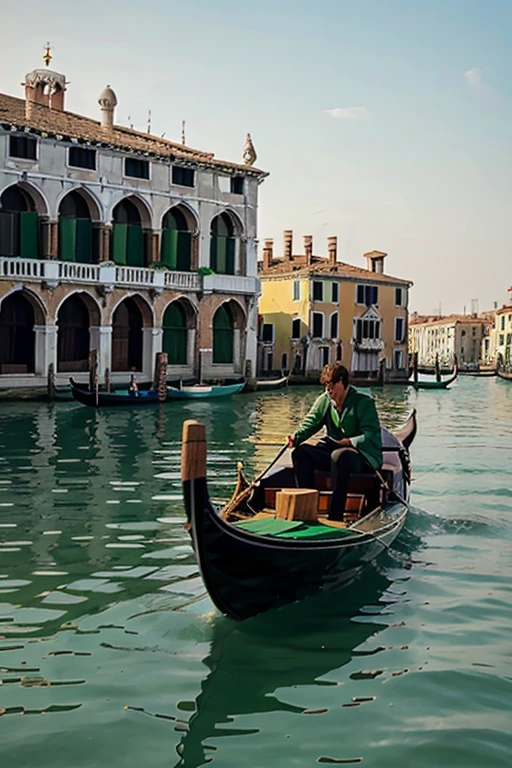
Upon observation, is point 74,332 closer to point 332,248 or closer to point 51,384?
point 51,384

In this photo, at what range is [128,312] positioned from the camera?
20.0m

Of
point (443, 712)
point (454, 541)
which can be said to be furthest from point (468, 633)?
point (454, 541)

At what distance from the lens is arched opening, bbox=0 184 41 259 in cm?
1750

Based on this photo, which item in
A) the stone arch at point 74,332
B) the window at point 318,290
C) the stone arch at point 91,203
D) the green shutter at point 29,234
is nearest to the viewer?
the green shutter at point 29,234

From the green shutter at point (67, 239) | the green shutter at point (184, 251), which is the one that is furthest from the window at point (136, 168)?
the green shutter at point (67, 239)

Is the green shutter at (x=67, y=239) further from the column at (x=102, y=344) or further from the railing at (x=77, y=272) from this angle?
the column at (x=102, y=344)

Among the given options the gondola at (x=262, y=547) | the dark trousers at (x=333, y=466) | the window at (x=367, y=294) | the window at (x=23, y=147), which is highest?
the window at (x=23, y=147)

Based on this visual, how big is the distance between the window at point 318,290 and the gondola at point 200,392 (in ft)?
33.2

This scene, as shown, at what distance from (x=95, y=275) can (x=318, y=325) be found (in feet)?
38.3

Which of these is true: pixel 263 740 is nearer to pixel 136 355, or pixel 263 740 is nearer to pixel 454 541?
pixel 454 541

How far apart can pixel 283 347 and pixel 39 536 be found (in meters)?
24.0

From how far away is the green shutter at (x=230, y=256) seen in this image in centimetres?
2167

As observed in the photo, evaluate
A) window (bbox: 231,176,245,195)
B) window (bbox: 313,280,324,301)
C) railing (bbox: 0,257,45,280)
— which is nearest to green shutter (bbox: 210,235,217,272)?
window (bbox: 231,176,245,195)

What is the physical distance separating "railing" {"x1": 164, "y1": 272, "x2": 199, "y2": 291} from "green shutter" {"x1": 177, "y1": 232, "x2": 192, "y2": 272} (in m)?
0.25
